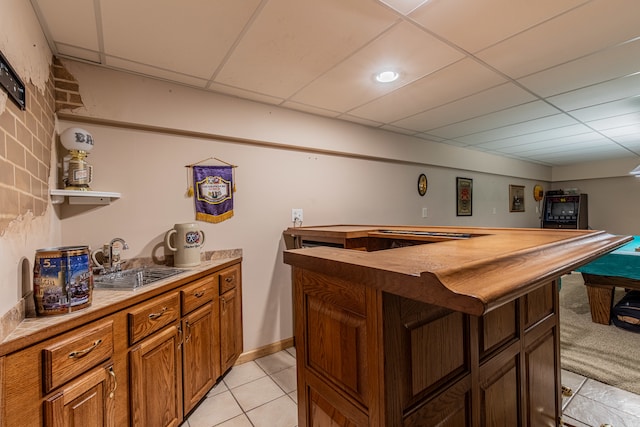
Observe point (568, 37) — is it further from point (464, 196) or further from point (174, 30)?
point (464, 196)

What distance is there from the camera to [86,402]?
1.16 metres

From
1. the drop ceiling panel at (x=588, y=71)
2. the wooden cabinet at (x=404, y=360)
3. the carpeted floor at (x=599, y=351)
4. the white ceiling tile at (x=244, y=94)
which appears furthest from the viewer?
the white ceiling tile at (x=244, y=94)

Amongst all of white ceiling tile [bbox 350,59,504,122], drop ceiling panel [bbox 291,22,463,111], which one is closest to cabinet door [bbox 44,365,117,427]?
drop ceiling panel [bbox 291,22,463,111]

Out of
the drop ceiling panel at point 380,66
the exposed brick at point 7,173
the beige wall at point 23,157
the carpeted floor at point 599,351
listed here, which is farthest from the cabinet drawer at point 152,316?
the carpeted floor at point 599,351

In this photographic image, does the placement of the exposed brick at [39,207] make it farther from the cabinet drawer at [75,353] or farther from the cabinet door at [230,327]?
the cabinet door at [230,327]

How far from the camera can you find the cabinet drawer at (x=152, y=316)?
1390mm

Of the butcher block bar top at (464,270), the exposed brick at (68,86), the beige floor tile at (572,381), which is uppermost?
the exposed brick at (68,86)

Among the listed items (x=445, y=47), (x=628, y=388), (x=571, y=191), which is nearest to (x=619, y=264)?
(x=628, y=388)

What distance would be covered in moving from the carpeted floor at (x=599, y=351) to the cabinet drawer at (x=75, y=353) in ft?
10.7

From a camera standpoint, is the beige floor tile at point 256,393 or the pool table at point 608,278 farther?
the pool table at point 608,278

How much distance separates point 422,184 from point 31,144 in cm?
412

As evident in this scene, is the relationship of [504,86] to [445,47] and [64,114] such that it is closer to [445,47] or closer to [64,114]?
[445,47]

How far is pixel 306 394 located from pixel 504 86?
283cm

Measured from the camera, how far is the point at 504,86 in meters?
2.49
